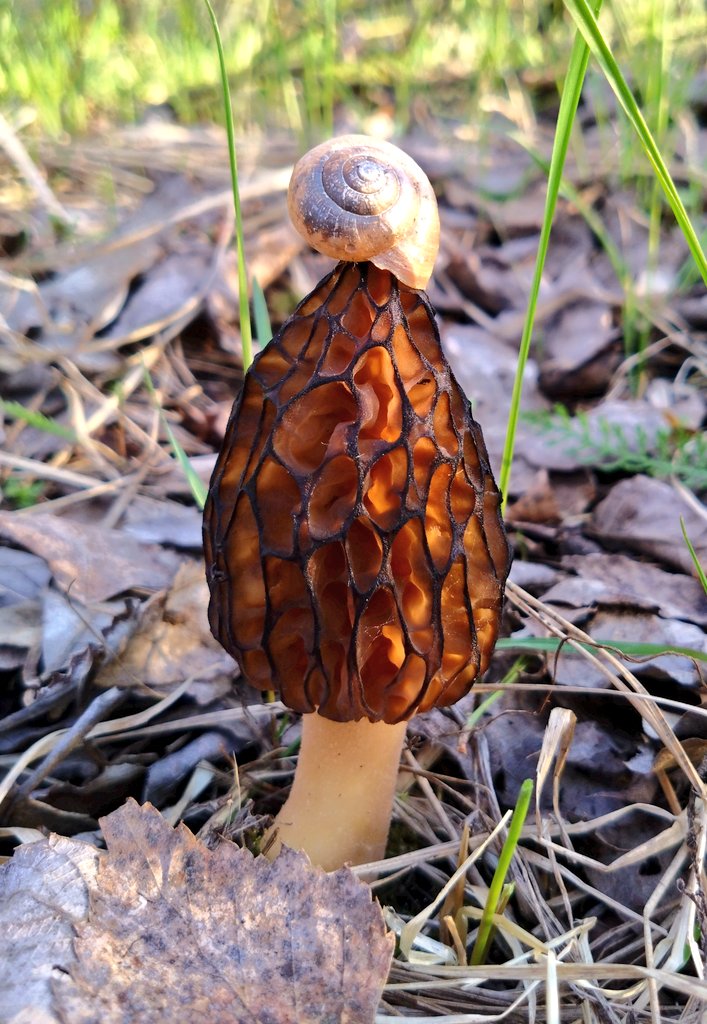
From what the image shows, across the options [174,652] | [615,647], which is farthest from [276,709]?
[615,647]

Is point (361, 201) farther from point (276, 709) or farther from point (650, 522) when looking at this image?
point (650, 522)

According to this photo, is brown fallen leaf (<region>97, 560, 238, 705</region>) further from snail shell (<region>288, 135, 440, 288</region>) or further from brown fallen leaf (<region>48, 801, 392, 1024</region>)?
snail shell (<region>288, 135, 440, 288</region>)

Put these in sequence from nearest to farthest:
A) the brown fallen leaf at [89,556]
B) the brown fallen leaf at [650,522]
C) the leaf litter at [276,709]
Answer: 1. the leaf litter at [276,709]
2. the brown fallen leaf at [89,556]
3. the brown fallen leaf at [650,522]

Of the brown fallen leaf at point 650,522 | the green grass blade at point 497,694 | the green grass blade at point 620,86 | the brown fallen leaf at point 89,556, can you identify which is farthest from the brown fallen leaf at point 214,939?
the brown fallen leaf at point 650,522

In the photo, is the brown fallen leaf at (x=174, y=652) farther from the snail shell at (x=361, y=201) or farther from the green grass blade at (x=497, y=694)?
the snail shell at (x=361, y=201)

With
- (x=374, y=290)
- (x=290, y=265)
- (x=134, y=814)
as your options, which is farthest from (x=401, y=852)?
(x=290, y=265)

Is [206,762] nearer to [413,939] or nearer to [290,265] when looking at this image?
[413,939]

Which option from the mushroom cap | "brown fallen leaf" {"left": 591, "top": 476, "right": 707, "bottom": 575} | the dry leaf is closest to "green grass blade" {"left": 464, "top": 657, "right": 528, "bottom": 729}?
the mushroom cap
